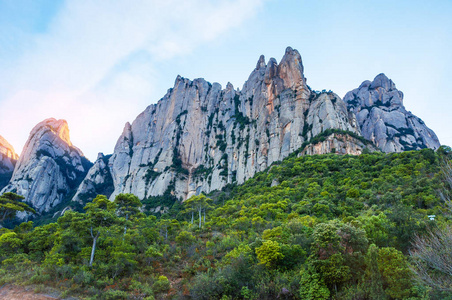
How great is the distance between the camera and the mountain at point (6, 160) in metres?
115

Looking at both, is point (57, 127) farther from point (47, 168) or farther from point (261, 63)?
point (261, 63)

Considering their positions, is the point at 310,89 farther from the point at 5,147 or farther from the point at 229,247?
the point at 5,147

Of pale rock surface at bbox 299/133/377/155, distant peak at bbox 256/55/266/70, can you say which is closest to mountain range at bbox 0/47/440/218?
pale rock surface at bbox 299/133/377/155

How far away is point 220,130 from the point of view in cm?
10169

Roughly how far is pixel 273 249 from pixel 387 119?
99.8 m

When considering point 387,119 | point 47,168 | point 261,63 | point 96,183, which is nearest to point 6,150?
point 47,168

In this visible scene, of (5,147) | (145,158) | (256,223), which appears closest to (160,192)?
(145,158)

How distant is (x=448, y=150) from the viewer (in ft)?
149

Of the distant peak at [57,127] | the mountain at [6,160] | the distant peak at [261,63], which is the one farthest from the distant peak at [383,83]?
the mountain at [6,160]

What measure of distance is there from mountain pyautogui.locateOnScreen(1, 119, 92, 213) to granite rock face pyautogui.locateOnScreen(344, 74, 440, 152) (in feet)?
372

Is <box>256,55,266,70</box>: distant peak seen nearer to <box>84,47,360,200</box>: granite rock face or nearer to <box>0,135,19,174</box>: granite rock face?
<box>84,47,360,200</box>: granite rock face

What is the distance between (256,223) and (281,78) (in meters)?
66.7

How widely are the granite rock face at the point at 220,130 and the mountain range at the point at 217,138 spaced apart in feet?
1.13

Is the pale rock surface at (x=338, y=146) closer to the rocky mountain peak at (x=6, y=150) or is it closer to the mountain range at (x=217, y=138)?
the mountain range at (x=217, y=138)
